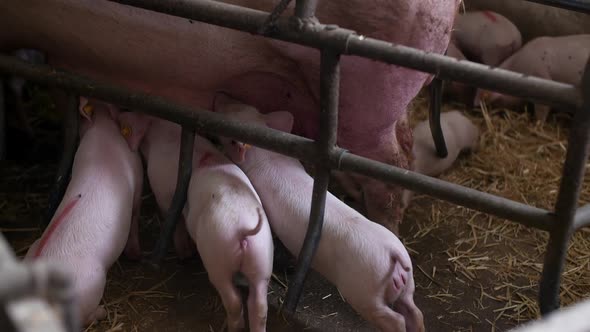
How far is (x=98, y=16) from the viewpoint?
6.96 ft

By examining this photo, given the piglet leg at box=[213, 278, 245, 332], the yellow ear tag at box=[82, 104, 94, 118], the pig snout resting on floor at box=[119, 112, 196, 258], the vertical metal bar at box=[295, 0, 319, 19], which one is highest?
the vertical metal bar at box=[295, 0, 319, 19]

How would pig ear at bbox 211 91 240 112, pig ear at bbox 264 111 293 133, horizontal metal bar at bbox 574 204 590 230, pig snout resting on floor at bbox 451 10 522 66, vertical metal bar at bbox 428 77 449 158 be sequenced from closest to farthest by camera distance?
horizontal metal bar at bbox 574 204 590 230 → pig ear at bbox 264 111 293 133 → pig ear at bbox 211 91 240 112 → vertical metal bar at bbox 428 77 449 158 → pig snout resting on floor at bbox 451 10 522 66

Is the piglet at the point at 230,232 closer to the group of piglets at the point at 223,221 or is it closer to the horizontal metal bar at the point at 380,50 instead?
the group of piglets at the point at 223,221

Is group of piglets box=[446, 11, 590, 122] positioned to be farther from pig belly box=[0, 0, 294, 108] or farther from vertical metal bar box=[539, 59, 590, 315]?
vertical metal bar box=[539, 59, 590, 315]

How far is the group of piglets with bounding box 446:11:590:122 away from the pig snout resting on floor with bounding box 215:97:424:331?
1502 millimetres

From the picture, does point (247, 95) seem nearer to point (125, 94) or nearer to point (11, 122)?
point (125, 94)

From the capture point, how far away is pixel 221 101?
7.54ft

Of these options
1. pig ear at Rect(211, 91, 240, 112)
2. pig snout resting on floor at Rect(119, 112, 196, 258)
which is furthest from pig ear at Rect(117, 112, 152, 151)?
pig ear at Rect(211, 91, 240, 112)

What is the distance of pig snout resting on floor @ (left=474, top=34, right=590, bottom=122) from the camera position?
3107 mm

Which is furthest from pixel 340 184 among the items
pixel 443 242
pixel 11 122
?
pixel 11 122

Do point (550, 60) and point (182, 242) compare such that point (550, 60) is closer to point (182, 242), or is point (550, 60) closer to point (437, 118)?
point (437, 118)

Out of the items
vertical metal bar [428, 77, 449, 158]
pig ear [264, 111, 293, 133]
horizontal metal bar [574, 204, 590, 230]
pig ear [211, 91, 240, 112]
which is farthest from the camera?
vertical metal bar [428, 77, 449, 158]

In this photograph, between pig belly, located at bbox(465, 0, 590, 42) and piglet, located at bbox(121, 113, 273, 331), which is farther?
pig belly, located at bbox(465, 0, 590, 42)

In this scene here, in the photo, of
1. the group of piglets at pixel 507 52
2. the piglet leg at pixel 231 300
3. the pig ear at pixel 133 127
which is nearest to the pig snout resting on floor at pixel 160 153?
the pig ear at pixel 133 127
